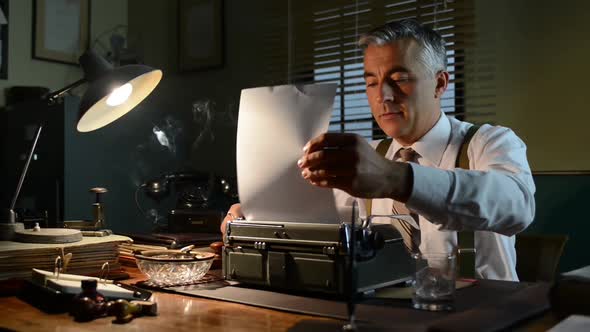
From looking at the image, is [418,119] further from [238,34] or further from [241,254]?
[238,34]

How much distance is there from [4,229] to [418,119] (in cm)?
106

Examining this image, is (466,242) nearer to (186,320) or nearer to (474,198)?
(474,198)

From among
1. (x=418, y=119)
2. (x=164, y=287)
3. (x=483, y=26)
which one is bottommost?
(x=164, y=287)

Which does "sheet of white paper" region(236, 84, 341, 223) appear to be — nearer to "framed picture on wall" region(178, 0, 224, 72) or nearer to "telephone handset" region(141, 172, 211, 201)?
"telephone handset" region(141, 172, 211, 201)

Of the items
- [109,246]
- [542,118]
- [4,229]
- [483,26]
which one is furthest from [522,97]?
[4,229]

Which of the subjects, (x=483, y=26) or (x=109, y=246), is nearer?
(x=109, y=246)

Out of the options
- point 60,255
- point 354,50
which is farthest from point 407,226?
point 354,50

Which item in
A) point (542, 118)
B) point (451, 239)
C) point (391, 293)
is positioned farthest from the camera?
point (542, 118)

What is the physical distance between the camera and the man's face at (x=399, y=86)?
150 cm

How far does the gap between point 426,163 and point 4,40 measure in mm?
2511

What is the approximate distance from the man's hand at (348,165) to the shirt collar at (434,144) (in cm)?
75

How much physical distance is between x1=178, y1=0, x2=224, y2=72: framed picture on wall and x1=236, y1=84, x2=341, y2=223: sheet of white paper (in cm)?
235

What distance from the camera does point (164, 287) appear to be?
1107mm

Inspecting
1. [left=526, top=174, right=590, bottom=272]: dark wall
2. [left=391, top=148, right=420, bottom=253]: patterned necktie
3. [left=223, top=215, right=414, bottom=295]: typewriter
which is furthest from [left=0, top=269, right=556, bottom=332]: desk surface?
[left=526, top=174, right=590, bottom=272]: dark wall
